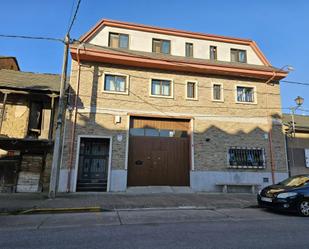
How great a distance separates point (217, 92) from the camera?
46.8 ft

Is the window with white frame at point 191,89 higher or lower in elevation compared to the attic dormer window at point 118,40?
lower

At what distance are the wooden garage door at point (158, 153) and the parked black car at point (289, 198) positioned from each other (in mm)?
5276

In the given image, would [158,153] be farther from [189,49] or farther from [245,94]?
[189,49]

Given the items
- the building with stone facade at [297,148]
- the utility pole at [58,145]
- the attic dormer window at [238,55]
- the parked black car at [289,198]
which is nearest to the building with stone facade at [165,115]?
the attic dormer window at [238,55]

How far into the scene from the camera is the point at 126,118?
12.7 meters

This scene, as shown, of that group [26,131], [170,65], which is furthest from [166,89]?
[26,131]

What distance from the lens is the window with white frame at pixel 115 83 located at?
12945mm

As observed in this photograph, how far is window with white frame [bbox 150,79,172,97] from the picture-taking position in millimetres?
13500

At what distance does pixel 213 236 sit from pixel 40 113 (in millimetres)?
10787

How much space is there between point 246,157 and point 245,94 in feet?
12.6

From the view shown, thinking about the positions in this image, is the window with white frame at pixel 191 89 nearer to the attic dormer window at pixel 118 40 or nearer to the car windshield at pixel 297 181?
the attic dormer window at pixel 118 40

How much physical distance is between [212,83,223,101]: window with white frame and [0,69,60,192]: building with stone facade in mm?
8601

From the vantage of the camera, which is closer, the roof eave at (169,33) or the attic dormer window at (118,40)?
the roof eave at (169,33)

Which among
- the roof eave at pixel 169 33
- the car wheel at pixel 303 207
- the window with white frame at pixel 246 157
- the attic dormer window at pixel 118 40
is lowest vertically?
the car wheel at pixel 303 207
